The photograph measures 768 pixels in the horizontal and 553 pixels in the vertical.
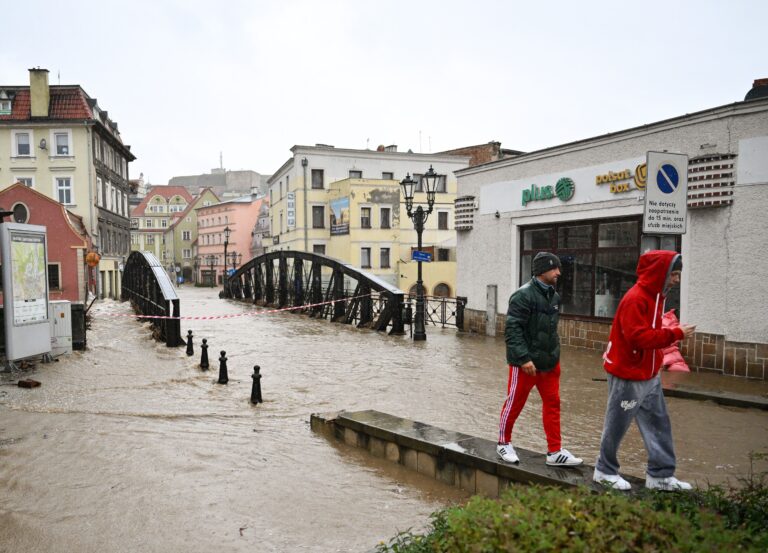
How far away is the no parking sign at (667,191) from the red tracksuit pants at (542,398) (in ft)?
7.76

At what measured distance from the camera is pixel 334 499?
4.94 m

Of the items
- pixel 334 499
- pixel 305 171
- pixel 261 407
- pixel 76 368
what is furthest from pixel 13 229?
pixel 305 171

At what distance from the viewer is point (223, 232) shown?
68188 mm

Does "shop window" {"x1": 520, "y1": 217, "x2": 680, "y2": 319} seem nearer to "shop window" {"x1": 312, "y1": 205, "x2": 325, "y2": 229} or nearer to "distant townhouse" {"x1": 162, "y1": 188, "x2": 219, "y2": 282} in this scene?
"shop window" {"x1": 312, "y1": 205, "x2": 325, "y2": 229}

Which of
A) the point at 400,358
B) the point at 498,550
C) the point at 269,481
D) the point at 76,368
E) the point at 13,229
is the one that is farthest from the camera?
the point at 400,358

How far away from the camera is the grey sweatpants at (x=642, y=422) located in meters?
4.02

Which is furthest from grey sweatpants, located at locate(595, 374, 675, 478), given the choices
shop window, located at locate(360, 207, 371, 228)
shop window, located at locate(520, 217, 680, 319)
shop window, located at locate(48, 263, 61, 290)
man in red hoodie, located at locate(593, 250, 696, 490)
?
shop window, located at locate(360, 207, 371, 228)

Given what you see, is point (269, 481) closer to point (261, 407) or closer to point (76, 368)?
point (261, 407)

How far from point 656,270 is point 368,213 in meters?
38.1

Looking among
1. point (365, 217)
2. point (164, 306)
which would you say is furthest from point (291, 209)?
point (164, 306)

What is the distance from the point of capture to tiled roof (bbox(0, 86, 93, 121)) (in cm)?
3712

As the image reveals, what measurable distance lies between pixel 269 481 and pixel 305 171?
3909 cm

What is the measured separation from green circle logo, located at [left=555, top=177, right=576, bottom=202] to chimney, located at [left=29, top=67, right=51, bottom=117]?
35.6m

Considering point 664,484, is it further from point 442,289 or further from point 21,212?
point 442,289
